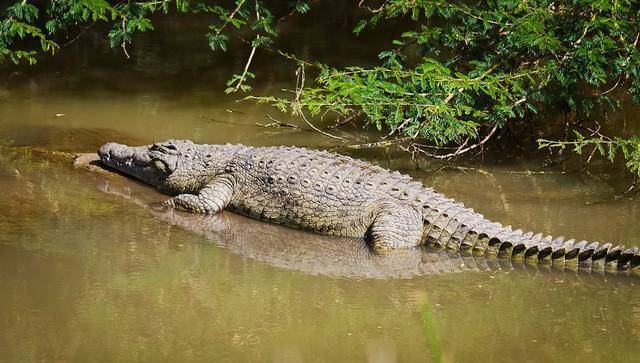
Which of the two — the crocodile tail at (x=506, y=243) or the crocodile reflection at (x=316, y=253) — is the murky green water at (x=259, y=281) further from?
the crocodile tail at (x=506, y=243)

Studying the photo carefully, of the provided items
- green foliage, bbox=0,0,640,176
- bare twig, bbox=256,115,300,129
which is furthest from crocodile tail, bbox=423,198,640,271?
bare twig, bbox=256,115,300,129

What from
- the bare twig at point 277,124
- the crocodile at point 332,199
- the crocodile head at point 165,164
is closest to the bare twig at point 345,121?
the bare twig at point 277,124

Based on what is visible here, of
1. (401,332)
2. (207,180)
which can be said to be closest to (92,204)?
(207,180)

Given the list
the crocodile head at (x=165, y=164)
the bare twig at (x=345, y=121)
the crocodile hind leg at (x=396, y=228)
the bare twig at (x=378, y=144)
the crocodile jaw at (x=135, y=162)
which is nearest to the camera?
the crocodile hind leg at (x=396, y=228)

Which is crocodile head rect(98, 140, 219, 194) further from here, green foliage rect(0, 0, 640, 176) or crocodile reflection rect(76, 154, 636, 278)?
green foliage rect(0, 0, 640, 176)

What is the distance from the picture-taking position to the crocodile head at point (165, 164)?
25.6 ft

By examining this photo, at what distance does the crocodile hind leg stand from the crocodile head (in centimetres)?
159

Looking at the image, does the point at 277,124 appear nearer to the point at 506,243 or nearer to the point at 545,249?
the point at 506,243

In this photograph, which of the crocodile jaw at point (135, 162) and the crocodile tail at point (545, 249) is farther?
the crocodile jaw at point (135, 162)

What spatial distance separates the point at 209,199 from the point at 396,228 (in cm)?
155

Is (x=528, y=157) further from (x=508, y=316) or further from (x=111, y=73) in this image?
(x=111, y=73)

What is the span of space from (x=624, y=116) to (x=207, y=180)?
16.9 feet

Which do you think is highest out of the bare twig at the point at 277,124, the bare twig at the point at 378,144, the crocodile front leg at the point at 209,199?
the bare twig at the point at 378,144

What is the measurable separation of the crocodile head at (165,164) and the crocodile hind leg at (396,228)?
5.20 feet
